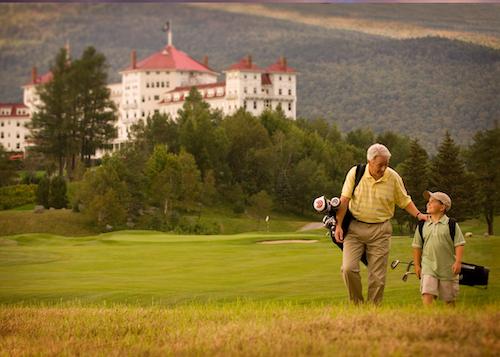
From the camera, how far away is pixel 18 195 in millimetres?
96312

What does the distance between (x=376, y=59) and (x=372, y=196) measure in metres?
140

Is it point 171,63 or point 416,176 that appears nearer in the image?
point 416,176

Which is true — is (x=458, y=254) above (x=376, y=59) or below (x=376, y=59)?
below

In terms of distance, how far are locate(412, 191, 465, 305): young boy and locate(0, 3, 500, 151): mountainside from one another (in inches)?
232

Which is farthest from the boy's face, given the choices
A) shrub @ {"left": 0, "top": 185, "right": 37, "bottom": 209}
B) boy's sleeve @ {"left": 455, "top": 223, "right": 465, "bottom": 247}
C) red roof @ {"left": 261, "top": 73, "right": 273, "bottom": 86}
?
red roof @ {"left": 261, "top": 73, "right": 273, "bottom": 86}

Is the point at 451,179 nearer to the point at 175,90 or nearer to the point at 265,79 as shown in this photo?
the point at 265,79

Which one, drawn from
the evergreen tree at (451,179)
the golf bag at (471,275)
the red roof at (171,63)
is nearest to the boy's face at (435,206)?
the golf bag at (471,275)

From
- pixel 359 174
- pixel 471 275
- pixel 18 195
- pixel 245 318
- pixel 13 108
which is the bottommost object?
pixel 18 195

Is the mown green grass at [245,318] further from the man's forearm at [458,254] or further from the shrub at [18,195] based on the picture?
the shrub at [18,195]

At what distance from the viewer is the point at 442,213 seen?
526 inches

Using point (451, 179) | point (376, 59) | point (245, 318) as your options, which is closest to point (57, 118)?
point (376, 59)

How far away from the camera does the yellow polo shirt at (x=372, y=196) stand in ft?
44.7

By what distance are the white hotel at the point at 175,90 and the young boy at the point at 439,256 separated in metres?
138

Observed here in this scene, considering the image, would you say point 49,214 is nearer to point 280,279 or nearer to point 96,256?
point 96,256
